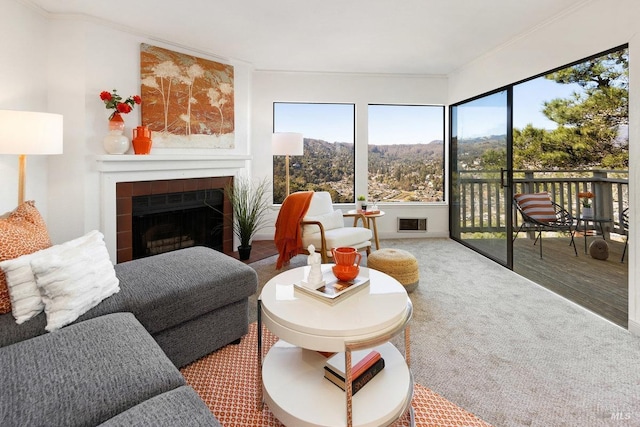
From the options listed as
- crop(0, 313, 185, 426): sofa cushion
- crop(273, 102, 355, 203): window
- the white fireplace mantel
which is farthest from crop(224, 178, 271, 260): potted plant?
crop(0, 313, 185, 426): sofa cushion

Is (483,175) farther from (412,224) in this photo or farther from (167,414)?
(167,414)

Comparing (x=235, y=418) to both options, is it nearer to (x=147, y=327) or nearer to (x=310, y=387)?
(x=310, y=387)

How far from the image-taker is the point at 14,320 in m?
1.47

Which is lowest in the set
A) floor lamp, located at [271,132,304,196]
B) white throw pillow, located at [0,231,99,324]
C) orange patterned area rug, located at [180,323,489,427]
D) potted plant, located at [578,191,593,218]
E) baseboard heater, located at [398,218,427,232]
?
orange patterned area rug, located at [180,323,489,427]

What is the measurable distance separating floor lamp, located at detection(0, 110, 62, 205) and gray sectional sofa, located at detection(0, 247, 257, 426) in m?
1.02

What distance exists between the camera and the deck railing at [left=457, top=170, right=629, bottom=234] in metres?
4.13

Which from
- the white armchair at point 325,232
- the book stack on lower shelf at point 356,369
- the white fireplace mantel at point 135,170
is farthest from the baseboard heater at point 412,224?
the book stack on lower shelf at point 356,369

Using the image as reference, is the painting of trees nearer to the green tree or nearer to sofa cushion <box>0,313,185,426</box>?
sofa cushion <box>0,313,185,426</box>

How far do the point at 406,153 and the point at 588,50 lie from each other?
9.22 ft

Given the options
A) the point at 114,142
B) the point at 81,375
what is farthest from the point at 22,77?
the point at 81,375

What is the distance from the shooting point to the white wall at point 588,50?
91.7 inches

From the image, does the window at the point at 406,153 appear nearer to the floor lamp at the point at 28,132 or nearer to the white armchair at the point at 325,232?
the white armchair at the point at 325,232

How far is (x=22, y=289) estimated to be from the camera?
1.49 metres

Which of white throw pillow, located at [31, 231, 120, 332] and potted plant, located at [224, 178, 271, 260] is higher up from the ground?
potted plant, located at [224, 178, 271, 260]
